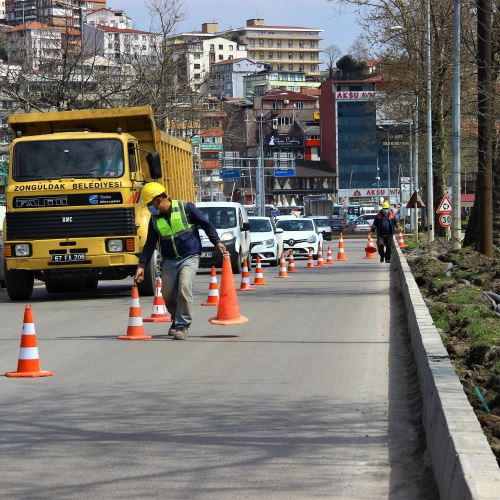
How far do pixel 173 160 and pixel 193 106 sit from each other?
18.3 metres

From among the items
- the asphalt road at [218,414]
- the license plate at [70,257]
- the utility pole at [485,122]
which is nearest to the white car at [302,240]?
the utility pole at [485,122]

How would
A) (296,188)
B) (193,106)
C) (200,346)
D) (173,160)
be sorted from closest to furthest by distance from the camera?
(200,346)
(173,160)
(193,106)
(296,188)

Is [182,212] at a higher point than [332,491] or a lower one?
higher

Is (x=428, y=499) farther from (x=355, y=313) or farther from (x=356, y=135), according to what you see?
(x=356, y=135)

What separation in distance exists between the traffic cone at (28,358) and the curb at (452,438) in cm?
378

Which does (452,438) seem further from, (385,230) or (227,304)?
(385,230)

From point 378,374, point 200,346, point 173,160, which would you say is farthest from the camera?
point 173,160

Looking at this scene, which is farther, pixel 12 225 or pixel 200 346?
pixel 12 225

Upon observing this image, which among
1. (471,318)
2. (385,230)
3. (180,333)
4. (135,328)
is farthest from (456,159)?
(180,333)

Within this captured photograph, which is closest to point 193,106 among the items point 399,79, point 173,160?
point 399,79

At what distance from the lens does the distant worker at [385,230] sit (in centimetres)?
3784

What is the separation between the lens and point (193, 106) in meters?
45.1

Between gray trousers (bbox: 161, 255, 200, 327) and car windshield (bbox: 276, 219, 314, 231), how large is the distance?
3162 cm

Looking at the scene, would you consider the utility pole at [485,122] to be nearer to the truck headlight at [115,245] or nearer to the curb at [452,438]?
the truck headlight at [115,245]
